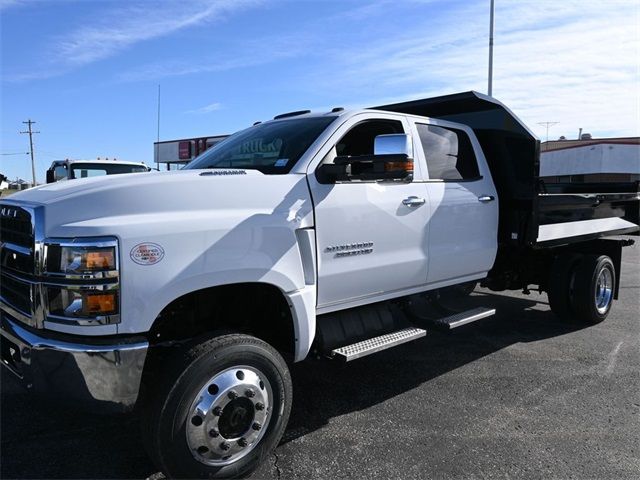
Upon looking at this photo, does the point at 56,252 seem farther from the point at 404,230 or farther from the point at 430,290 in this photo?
the point at 430,290

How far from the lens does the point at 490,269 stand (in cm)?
528

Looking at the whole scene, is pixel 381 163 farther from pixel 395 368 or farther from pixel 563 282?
pixel 563 282

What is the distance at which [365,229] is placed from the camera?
3.75 meters

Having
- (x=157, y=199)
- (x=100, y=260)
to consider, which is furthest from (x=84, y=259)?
(x=157, y=199)

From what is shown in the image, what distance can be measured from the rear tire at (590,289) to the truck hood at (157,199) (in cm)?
432

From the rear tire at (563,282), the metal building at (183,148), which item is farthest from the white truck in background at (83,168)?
the metal building at (183,148)

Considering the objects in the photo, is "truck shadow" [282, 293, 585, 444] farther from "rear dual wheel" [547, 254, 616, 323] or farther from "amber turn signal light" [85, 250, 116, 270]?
"amber turn signal light" [85, 250, 116, 270]

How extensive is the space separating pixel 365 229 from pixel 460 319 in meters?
1.44

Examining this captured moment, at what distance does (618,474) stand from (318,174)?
102 inches

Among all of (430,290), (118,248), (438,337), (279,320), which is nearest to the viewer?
(118,248)

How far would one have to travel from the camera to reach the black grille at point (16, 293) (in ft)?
9.08

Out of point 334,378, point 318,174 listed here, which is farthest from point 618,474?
point 318,174

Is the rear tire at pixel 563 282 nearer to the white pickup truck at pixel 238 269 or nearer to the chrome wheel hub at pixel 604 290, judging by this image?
the chrome wheel hub at pixel 604 290

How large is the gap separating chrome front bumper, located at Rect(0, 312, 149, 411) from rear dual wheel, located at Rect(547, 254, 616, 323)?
206 inches
